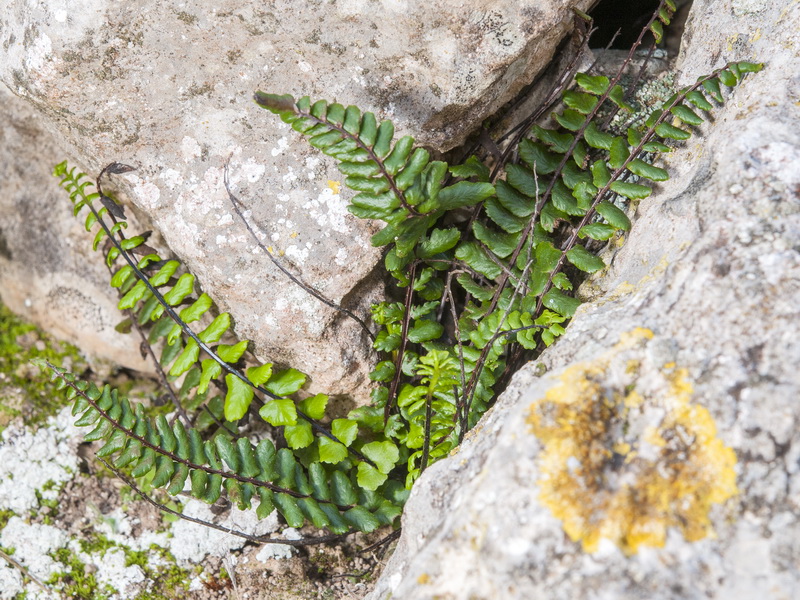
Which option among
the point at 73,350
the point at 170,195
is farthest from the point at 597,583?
the point at 73,350

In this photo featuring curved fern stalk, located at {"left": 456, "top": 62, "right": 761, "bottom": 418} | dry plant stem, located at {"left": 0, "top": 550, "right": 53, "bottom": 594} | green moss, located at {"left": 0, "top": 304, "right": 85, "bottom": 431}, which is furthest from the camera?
green moss, located at {"left": 0, "top": 304, "right": 85, "bottom": 431}

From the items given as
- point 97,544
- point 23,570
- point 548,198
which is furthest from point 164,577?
point 548,198

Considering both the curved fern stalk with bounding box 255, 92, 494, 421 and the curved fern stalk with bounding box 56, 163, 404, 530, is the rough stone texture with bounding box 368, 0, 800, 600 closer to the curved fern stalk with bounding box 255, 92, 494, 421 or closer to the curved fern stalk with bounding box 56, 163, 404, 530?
the curved fern stalk with bounding box 56, 163, 404, 530

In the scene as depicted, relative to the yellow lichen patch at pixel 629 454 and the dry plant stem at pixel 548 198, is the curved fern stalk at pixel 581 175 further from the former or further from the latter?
the yellow lichen patch at pixel 629 454

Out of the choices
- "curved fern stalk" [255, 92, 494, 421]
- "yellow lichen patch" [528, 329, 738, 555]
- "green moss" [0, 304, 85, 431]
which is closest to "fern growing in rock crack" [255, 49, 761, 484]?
"curved fern stalk" [255, 92, 494, 421]

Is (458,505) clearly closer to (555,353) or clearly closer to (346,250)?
(555,353)

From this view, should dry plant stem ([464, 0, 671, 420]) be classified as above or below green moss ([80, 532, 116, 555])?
above

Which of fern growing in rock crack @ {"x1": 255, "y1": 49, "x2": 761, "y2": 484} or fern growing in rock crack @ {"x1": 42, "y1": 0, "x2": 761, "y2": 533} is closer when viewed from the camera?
fern growing in rock crack @ {"x1": 255, "y1": 49, "x2": 761, "y2": 484}
